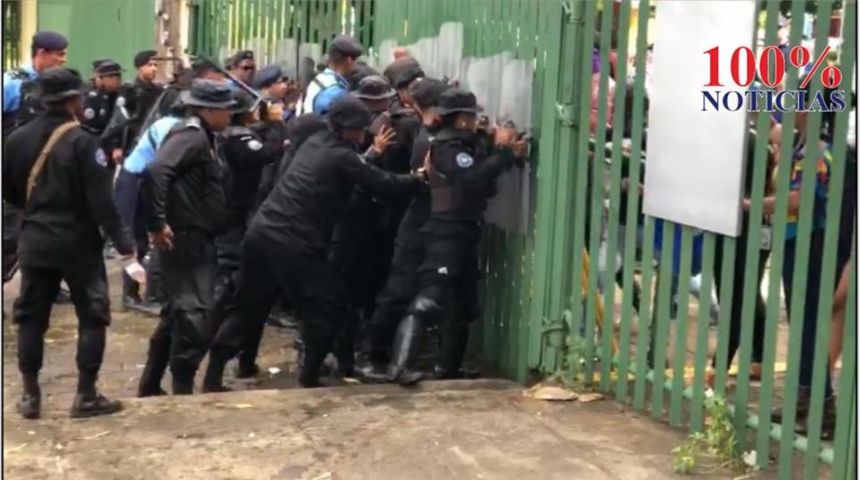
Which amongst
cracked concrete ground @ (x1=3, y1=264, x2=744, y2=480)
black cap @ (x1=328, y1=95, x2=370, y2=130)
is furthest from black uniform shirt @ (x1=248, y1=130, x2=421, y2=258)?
cracked concrete ground @ (x1=3, y1=264, x2=744, y2=480)

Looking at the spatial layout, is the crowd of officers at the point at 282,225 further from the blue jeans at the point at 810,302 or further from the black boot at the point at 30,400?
the blue jeans at the point at 810,302

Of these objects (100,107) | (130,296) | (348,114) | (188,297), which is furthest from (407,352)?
(100,107)

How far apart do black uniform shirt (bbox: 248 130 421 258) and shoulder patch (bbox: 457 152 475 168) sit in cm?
32

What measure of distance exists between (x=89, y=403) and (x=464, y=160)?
7.44ft

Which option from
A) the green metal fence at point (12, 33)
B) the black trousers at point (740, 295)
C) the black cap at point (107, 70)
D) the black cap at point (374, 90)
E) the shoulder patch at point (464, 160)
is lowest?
the black trousers at point (740, 295)

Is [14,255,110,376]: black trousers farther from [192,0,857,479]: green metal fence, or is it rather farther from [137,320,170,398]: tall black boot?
[192,0,857,479]: green metal fence

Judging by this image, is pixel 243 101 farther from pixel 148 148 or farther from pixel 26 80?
pixel 26 80

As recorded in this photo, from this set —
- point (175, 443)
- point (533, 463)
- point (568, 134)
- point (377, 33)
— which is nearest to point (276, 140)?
point (377, 33)

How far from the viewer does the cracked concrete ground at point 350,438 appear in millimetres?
4938

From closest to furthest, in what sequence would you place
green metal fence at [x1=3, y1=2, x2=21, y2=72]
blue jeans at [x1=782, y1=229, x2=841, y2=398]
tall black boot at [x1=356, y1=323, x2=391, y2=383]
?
blue jeans at [x1=782, y1=229, x2=841, y2=398], tall black boot at [x1=356, y1=323, x2=391, y2=383], green metal fence at [x1=3, y1=2, x2=21, y2=72]

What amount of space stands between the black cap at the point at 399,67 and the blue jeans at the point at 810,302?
322 cm

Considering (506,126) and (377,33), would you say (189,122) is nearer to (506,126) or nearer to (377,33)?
(506,126)

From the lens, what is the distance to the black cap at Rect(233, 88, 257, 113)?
7012 mm

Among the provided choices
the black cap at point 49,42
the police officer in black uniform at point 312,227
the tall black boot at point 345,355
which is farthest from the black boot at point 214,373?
the black cap at point 49,42
